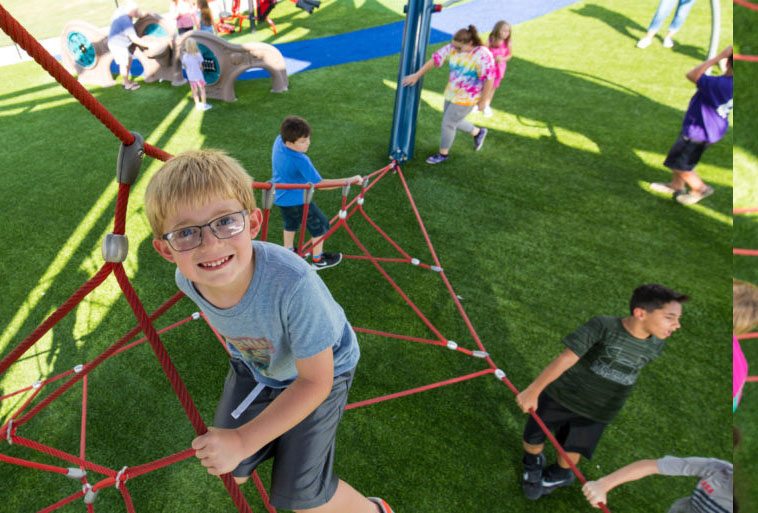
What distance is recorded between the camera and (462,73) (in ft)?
13.2

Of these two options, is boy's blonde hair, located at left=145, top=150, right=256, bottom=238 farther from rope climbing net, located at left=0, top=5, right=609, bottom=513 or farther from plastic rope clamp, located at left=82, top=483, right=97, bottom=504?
plastic rope clamp, located at left=82, top=483, right=97, bottom=504

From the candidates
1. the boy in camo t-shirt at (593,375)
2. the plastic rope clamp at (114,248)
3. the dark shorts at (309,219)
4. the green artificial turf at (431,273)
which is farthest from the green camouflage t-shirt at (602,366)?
the dark shorts at (309,219)

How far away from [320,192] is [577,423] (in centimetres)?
281

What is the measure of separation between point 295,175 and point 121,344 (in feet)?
4.26

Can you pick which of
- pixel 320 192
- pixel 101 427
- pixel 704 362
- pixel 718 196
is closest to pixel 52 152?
pixel 320 192

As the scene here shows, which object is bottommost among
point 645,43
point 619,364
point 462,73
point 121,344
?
point 121,344

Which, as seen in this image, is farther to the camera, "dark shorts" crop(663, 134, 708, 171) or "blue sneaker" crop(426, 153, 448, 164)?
"blue sneaker" crop(426, 153, 448, 164)

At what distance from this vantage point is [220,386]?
2.54m

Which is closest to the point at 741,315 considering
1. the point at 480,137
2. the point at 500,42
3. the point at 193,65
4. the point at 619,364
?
the point at 619,364

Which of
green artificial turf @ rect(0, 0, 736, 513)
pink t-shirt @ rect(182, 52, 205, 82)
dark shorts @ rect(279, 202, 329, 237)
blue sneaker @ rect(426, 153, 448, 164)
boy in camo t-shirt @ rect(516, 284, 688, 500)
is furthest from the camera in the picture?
pink t-shirt @ rect(182, 52, 205, 82)

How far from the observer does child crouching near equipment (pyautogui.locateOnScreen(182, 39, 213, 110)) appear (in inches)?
213

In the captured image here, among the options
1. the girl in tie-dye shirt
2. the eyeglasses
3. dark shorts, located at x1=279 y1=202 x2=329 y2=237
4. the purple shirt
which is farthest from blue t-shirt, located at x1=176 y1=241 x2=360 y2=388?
the purple shirt

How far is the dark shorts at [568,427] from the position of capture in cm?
191

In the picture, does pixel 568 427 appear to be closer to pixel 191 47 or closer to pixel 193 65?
pixel 193 65
